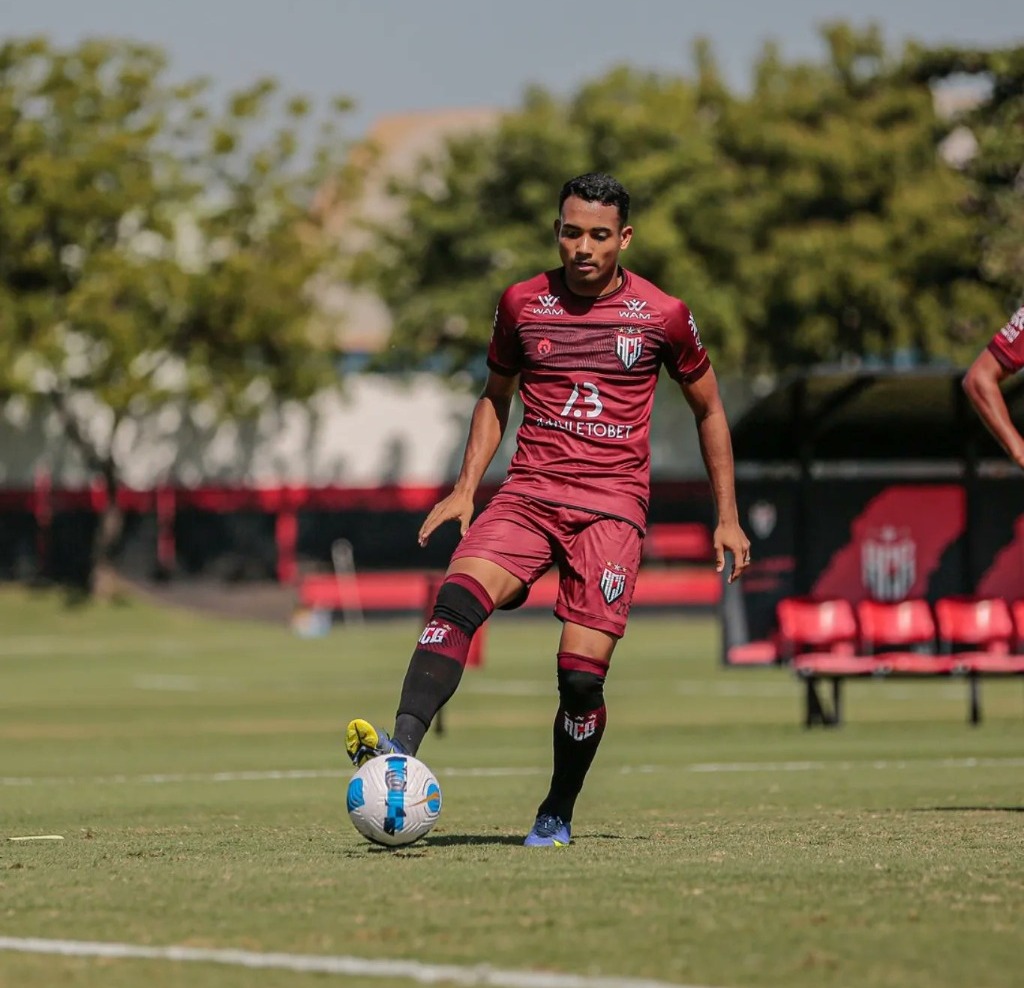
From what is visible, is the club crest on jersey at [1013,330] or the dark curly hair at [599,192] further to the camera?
the club crest on jersey at [1013,330]

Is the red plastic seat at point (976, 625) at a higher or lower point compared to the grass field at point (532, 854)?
higher

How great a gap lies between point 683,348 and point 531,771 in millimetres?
6566

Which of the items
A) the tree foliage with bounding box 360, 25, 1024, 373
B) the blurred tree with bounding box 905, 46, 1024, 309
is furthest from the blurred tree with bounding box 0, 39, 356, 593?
the blurred tree with bounding box 905, 46, 1024, 309

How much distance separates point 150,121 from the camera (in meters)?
50.0

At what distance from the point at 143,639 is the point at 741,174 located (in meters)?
21.3

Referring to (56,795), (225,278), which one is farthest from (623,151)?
(56,795)

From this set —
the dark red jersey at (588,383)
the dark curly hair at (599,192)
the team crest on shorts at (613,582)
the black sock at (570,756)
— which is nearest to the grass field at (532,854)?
the black sock at (570,756)

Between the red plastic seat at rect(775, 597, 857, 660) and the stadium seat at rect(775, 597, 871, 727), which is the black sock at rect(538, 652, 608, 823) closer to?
the stadium seat at rect(775, 597, 871, 727)

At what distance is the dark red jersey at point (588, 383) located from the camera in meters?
8.54

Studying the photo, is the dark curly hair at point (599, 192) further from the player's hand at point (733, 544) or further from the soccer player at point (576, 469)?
the player's hand at point (733, 544)

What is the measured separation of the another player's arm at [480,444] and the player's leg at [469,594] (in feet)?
0.42

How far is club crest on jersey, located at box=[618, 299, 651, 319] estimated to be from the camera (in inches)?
338

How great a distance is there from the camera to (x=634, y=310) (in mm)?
8594

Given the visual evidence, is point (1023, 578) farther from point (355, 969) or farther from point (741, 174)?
point (741, 174)
